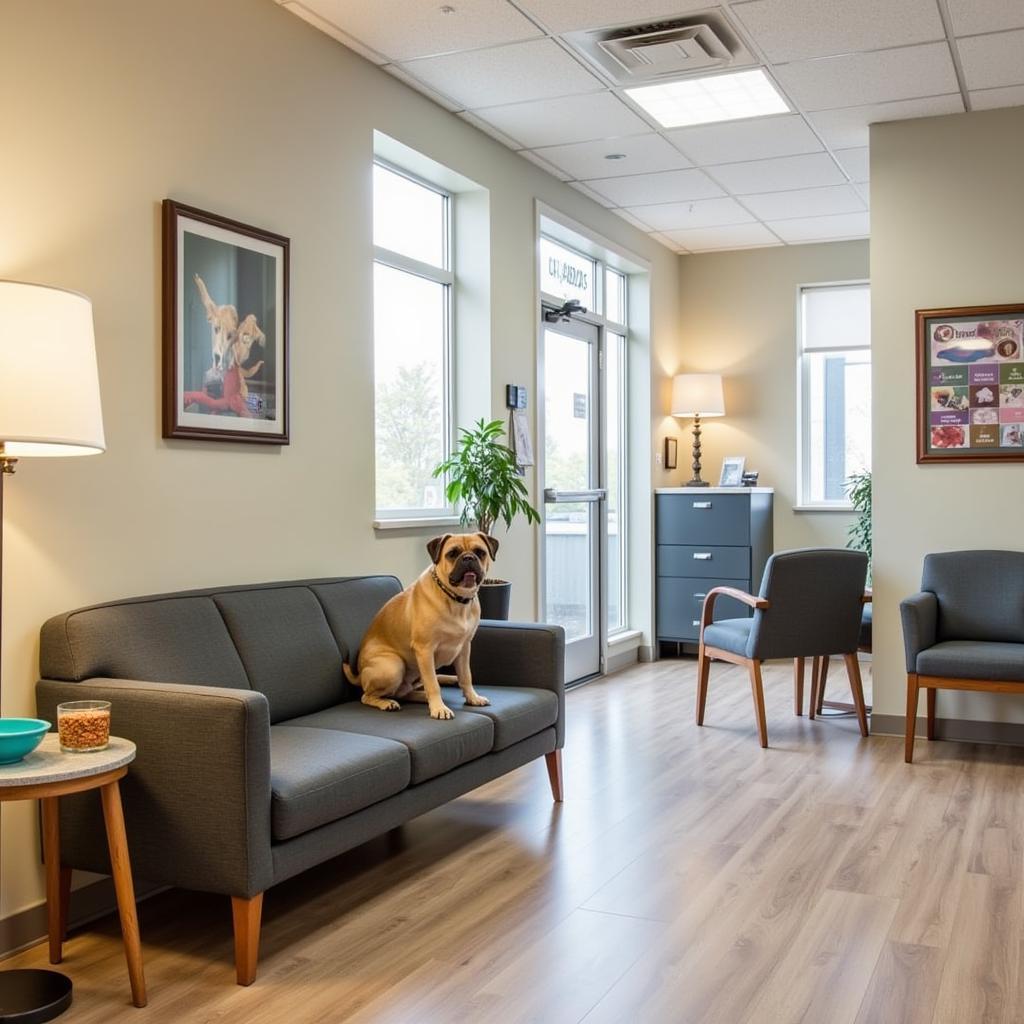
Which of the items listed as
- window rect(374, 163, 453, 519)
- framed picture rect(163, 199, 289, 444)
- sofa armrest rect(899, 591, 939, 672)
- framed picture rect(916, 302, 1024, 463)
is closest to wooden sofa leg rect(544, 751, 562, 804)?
window rect(374, 163, 453, 519)

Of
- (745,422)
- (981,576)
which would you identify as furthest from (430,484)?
(745,422)

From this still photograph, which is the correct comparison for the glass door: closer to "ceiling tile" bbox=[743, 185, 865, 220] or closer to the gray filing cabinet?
the gray filing cabinet

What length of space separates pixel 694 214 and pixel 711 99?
1.98m

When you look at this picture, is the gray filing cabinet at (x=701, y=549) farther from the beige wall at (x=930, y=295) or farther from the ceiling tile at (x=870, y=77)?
the ceiling tile at (x=870, y=77)

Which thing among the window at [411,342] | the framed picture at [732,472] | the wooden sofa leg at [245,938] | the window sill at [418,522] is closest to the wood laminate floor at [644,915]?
the wooden sofa leg at [245,938]

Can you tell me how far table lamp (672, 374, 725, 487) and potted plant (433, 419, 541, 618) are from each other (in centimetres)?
295

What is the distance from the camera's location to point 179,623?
3002 millimetres

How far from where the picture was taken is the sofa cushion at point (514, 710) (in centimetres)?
349

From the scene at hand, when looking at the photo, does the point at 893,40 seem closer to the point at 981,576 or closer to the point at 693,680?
the point at 981,576

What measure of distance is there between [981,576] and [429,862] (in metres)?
2.71

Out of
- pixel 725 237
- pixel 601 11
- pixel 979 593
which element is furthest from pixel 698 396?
pixel 601 11

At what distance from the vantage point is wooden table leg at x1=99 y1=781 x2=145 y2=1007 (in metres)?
2.35

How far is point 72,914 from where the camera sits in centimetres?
281

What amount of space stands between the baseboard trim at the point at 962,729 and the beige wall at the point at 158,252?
2240mm
